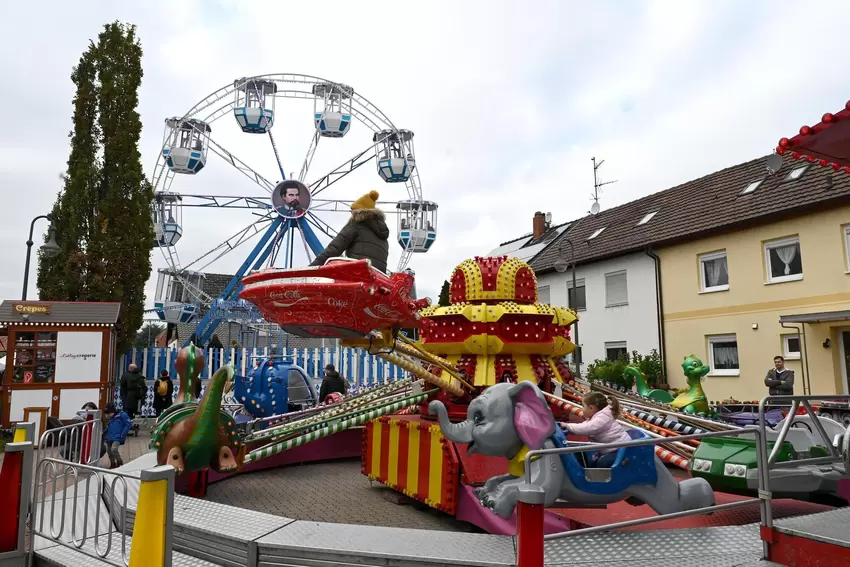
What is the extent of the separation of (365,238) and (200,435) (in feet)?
8.31

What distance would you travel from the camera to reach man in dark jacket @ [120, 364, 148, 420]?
12923mm

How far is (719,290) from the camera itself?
16.2 metres

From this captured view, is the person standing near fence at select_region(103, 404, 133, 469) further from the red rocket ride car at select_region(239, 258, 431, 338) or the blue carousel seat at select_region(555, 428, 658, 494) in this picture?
the blue carousel seat at select_region(555, 428, 658, 494)

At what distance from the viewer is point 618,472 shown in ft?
13.2

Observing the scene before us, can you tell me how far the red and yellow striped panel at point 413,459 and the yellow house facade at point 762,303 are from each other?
33.8ft

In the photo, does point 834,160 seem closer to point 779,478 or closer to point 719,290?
point 779,478

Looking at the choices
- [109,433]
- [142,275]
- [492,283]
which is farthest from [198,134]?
[492,283]

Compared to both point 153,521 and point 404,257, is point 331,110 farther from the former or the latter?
point 153,521

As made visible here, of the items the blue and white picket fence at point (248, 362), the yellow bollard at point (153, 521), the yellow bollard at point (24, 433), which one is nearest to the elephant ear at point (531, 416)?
the yellow bollard at point (153, 521)

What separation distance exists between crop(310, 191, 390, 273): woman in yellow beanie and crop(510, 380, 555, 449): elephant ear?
2.68 m

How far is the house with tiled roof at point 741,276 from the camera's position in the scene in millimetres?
13312

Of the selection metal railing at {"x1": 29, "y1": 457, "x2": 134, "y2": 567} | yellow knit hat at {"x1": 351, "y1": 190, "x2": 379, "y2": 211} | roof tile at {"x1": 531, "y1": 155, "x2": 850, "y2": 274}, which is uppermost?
roof tile at {"x1": 531, "y1": 155, "x2": 850, "y2": 274}

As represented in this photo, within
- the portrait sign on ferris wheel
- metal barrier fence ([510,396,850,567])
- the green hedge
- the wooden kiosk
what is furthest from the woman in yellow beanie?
the portrait sign on ferris wheel

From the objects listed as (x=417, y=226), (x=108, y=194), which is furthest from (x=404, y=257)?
(x=108, y=194)
